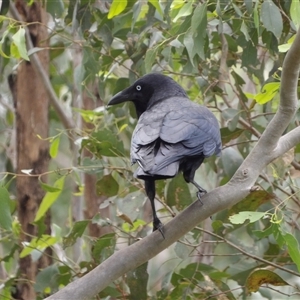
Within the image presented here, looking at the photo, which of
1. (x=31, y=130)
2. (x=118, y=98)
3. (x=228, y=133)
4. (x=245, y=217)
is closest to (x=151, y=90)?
(x=118, y=98)

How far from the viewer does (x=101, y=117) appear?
4809 mm

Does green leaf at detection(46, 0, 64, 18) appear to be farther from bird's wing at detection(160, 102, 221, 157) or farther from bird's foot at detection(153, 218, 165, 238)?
bird's foot at detection(153, 218, 165, 238)

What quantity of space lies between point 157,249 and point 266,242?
4.37ft

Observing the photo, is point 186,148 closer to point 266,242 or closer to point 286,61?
point 286,61

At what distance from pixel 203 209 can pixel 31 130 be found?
2752 millimetres

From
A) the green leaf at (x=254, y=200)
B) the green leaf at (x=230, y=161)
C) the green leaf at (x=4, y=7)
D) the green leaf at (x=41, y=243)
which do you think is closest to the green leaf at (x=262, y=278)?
the green leaf at (x=254, y=200)

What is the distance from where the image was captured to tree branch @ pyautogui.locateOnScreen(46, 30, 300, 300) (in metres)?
2.74

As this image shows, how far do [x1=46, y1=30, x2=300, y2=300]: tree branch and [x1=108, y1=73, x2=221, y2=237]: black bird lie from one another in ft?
0.33

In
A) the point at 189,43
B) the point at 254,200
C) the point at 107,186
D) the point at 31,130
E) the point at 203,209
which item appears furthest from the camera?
the point at 31,130

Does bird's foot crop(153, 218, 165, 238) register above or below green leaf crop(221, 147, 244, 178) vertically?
above

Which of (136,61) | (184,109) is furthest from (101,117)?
(184,109)

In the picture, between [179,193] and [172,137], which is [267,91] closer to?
[172,137]

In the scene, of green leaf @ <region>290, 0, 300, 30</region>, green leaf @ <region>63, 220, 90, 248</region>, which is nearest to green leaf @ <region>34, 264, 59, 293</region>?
green leaf @ <region>63, 220, 90, 248</region>

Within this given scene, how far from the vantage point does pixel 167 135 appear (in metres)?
3.02
